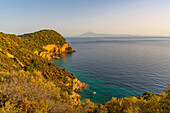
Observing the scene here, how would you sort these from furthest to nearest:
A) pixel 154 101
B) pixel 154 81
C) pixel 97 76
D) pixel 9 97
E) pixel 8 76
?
1. pixel 97 76
2. pixel 154 81
3. pixel 8 76
4. pixel 154 101
5. pixel 9 97

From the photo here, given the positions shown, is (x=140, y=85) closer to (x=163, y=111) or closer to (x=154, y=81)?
(x=154, y=81)

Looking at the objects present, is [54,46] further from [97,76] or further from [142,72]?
[142,72]

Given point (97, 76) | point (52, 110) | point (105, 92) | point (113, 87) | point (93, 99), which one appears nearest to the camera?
point (52, 110)

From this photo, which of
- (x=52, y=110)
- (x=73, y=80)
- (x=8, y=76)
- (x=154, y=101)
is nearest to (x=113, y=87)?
(x=73, y=80)

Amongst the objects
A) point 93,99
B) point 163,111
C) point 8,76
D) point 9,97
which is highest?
point 8,76

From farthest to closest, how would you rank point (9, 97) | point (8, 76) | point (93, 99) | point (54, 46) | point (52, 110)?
point (54, 46) < point (93, 99) < point (8, 76) < point (52, 110) < point (9, 97)

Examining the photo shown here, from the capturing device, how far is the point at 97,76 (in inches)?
1549

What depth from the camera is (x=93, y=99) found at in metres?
26.1

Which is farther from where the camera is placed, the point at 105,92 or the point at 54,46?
the point at 54,46

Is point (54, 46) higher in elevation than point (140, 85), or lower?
higher

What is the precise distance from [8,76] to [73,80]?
20.1 m

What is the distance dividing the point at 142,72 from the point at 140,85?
38.9 feet

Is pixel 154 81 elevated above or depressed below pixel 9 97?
below

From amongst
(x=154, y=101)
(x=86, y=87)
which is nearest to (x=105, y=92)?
(x=86, y=87)
